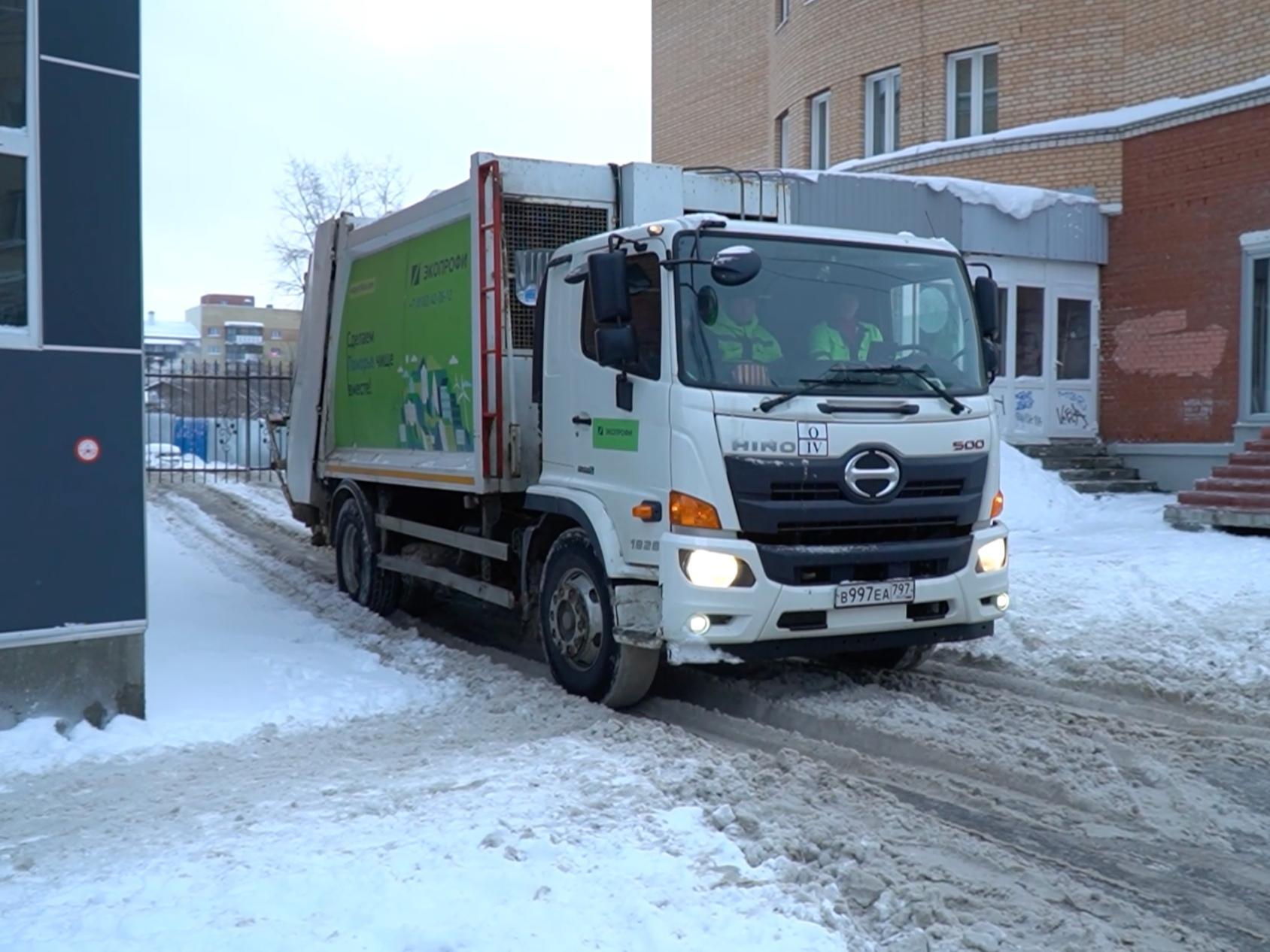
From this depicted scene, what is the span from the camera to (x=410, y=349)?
9398 mm

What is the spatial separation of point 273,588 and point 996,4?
14981 millimetres

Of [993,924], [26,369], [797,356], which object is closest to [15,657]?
[26,369]

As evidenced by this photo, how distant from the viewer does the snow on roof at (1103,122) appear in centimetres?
1587

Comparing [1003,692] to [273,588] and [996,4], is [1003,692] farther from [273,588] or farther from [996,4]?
[996,4]

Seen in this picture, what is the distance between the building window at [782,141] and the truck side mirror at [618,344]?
749 inches

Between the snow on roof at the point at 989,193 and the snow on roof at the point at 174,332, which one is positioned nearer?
the snow on roof at the point at 989,193

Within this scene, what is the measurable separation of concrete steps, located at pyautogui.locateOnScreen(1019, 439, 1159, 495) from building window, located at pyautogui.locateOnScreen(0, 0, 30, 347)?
45.1 feet

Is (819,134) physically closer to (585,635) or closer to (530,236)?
(530,236)

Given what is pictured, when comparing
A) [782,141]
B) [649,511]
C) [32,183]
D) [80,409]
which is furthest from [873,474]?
[782,141]

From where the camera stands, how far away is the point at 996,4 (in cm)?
1977

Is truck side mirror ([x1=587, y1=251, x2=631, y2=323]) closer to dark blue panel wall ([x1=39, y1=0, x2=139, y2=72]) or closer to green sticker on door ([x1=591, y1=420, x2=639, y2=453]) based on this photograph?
green sticker on door ([x1=591, y1=420, x2=639, y2=453])

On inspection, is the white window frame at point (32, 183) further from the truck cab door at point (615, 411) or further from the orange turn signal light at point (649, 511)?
the orange turn signal light at point (649, 511)

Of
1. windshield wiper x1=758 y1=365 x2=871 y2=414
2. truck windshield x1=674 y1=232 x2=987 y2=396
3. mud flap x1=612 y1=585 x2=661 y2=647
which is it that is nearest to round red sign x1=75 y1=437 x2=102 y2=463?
mud flap x1=612 y1=585 x2=661 y2=647

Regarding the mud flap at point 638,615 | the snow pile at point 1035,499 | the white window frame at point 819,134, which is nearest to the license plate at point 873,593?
the mud flap at point 638,615
